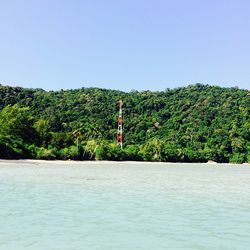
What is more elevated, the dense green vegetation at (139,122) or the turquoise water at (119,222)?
the dense green vegetation at (139,122)

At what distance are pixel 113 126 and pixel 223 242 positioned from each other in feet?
382

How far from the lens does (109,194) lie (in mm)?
23328

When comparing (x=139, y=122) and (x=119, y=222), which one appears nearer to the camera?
(x=119, y=222)

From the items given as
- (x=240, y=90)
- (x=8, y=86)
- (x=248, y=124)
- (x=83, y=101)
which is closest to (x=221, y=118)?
(x=248, y=124)

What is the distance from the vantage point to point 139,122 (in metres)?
129

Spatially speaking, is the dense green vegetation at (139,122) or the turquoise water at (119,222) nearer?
the turquoise water at (119,222)

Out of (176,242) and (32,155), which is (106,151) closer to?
(32,155)

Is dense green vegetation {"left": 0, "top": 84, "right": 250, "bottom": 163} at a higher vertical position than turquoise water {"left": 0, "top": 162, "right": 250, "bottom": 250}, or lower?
higher

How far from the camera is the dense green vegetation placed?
313ft

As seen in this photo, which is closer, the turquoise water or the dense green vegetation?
the turquoise water

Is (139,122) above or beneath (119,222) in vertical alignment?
above

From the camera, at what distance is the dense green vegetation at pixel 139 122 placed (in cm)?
9531

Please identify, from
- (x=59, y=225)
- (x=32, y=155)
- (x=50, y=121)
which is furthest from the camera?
(x=50, y=121)

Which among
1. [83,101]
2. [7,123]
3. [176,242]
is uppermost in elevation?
[83,101]
